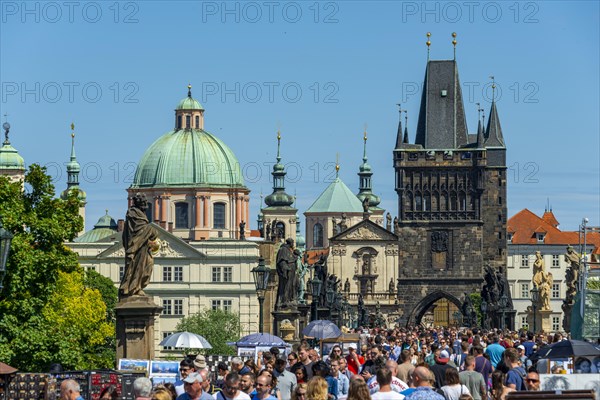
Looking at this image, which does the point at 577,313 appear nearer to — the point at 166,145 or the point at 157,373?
the point at 157,373

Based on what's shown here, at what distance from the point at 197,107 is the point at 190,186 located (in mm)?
10910

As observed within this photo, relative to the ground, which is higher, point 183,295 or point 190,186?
point 190,186

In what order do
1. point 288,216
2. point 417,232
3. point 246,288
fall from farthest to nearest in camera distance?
point 288,216 < point 417,232 < point 246,288

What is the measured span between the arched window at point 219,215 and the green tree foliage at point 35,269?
10314 cm

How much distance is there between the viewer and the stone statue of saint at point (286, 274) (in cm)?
3891

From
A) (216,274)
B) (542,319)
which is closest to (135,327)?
(542,319)

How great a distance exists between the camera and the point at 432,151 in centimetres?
14538

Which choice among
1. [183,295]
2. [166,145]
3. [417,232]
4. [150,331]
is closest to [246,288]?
[183,295]

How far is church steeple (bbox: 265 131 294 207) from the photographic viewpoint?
195 meters

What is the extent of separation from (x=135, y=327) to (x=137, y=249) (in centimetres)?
116

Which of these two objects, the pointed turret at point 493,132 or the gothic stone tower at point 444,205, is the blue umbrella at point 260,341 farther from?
the pointed turret at point 493,132

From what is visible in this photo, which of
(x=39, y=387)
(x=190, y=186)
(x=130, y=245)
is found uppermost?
(x=190, y=186)

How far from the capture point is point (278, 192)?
643ft

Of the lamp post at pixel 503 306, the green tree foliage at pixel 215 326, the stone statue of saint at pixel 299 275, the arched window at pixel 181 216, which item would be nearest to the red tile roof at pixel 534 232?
the arched window at pixel 181 216
